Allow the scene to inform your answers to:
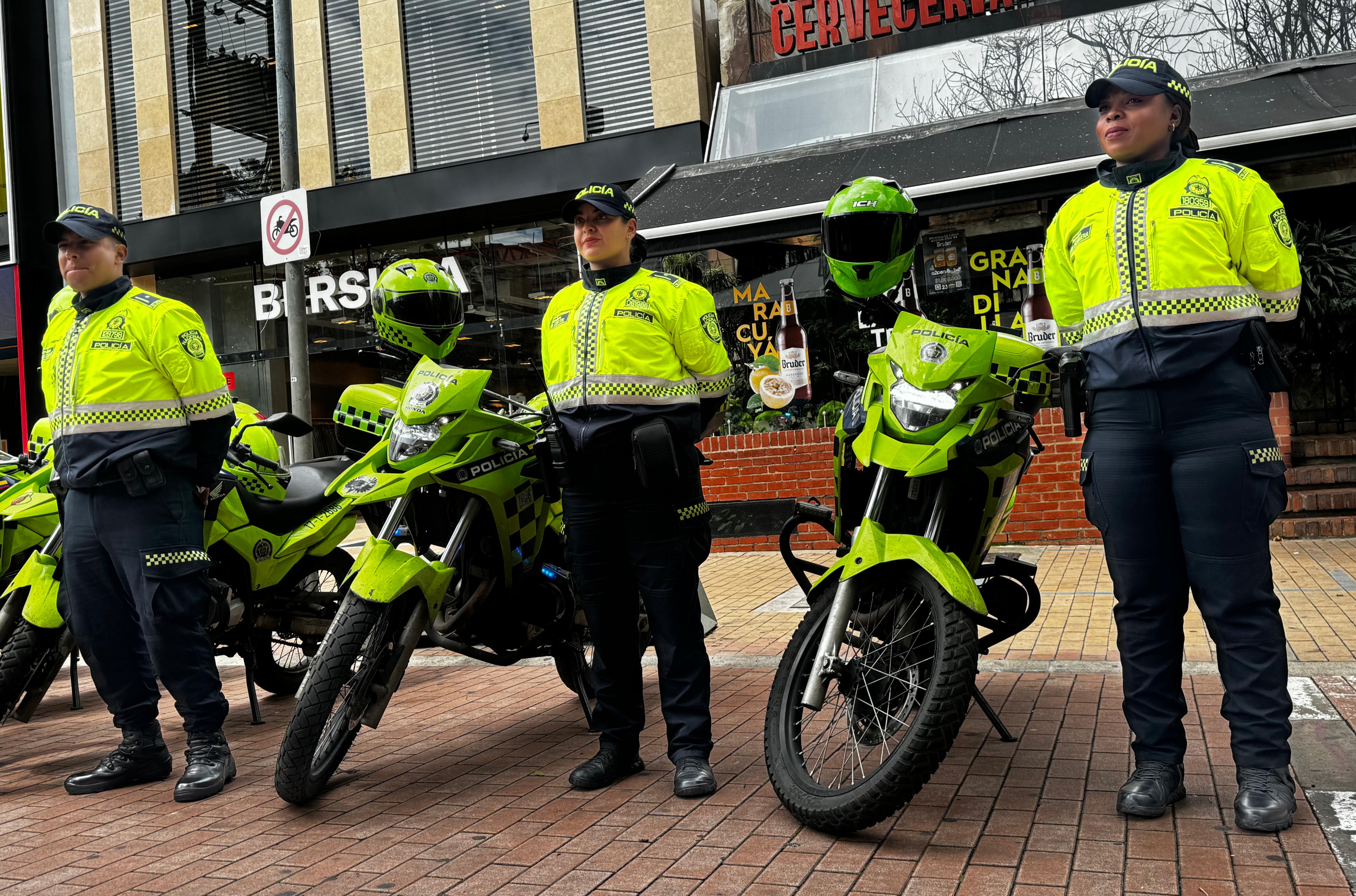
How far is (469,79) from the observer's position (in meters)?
15.0

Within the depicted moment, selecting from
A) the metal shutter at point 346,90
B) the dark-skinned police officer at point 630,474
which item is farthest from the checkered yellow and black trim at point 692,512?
the metal shutter at point 346,90

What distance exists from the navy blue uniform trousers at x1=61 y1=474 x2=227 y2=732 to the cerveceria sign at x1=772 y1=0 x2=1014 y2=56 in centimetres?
1046

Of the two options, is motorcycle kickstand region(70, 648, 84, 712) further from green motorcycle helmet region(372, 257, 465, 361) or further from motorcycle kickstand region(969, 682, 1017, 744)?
motorcycle kickstand region(969, 682, 1017, 744)

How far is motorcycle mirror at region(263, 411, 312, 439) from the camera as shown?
5.29 metres

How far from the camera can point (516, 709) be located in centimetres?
526

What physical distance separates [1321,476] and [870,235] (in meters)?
6.97

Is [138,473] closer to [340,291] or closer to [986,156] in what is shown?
[986,156]

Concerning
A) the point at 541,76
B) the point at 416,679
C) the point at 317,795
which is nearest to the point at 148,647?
the point at 317,795

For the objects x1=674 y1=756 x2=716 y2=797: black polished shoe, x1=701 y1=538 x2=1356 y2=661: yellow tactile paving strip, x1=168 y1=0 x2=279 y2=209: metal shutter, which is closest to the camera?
x1=674 y1=756 x2=716 y2=797: black polished shoe

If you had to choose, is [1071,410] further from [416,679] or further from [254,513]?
[416,679]

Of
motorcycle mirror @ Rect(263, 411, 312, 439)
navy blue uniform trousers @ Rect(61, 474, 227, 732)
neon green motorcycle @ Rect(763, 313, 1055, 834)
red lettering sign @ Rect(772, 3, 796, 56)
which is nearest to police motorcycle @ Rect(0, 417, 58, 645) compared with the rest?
navy blue uniform trousers @ Rect(61, 474, 227, 732)

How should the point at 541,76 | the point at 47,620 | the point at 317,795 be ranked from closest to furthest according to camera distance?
the point at 317,795
the point at 47,620
the point at 541,76

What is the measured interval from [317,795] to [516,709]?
151 centimetres

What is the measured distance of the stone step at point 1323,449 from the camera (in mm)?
9266
